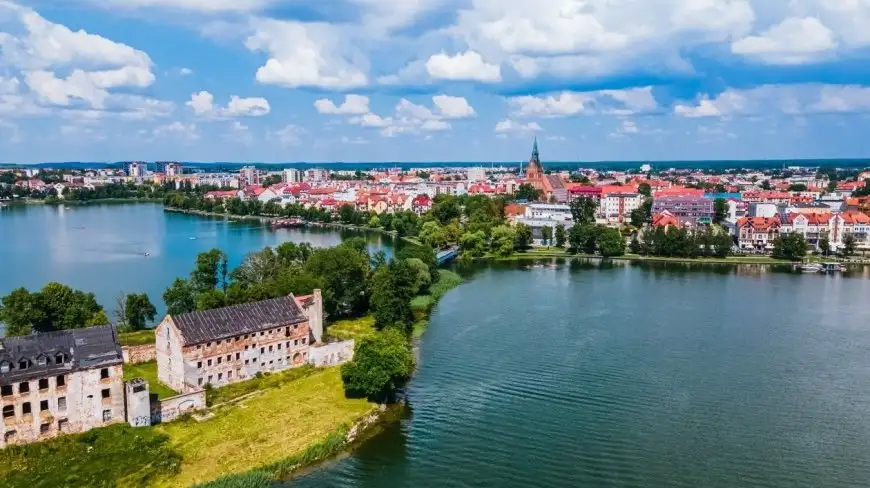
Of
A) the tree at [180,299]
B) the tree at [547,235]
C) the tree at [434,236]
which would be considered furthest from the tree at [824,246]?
the tree at [180,299]

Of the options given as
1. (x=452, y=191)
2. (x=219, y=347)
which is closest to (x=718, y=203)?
(x=452, y=191)

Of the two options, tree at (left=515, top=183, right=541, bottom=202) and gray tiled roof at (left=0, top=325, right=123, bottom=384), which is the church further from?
gray tiled roof at (left=0, top=325, right=123, bottom=384)

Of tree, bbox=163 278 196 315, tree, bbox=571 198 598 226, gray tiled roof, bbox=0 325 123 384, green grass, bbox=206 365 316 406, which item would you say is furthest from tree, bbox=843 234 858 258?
gray tiled roof, bbox=0 325 123 384

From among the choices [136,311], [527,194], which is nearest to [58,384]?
[136,311]

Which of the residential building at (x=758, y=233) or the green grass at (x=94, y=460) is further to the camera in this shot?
the residential building at (x=758, y=233)

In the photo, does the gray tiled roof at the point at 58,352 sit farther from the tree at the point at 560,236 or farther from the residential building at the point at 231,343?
the tree at the point at 560,236

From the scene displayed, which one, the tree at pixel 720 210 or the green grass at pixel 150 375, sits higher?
the tree at pixel 720 210

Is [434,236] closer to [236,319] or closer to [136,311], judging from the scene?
[136,311]

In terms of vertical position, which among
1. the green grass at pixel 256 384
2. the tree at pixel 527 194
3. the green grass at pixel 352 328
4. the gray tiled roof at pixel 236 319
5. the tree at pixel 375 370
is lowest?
the green grass at pixel 256 384
